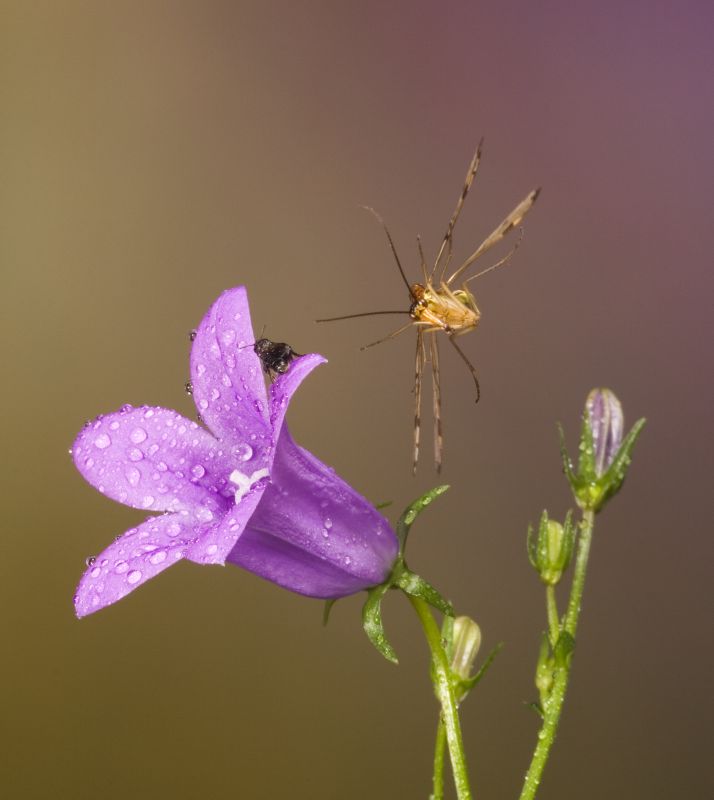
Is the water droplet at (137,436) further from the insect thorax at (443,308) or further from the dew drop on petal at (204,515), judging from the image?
the insect thorax at (443,308)

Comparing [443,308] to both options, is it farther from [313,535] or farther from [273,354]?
[313,535]

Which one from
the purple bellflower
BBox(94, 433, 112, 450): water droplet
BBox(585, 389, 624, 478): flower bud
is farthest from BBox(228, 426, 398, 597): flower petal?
BBox(585, 389, 624, 478): flower bud

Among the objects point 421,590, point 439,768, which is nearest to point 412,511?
point 421,590

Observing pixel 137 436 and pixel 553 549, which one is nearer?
pixel 137 436

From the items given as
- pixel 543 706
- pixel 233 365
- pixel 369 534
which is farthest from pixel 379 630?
pixel 233 365

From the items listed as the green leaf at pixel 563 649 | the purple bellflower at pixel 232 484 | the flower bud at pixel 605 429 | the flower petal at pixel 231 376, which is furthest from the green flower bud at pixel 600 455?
the flower petal at pixel 231 376

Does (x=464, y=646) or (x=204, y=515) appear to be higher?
(x=204, y=515)

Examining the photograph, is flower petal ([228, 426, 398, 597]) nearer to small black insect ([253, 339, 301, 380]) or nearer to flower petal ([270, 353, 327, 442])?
flower petal ([270, 353, 327, 442])
